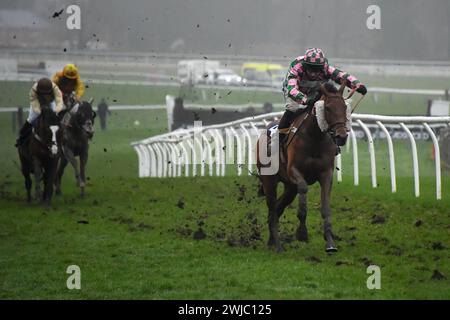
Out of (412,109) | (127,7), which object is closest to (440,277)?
(127,7)

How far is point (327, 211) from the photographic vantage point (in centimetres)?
840

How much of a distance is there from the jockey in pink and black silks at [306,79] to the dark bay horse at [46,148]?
4.57 m

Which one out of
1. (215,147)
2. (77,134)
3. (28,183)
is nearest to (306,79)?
(28,183)

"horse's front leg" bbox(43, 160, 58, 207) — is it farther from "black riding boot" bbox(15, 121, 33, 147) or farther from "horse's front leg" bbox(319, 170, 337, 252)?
"horse's front leg" bbox(319, 170, 337, 252)

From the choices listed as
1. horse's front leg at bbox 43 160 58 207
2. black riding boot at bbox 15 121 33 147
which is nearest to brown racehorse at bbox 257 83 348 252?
horse's front leg at bbox 43 160 58 207

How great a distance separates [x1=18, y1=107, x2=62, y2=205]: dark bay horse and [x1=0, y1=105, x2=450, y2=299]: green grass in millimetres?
329

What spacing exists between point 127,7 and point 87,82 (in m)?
11.5

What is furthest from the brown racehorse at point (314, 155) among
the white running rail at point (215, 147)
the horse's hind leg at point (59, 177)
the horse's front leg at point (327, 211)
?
the horse's hind leg at point (59, 177)

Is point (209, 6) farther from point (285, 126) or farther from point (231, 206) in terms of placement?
point (285, 126)

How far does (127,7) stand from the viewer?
2250cm

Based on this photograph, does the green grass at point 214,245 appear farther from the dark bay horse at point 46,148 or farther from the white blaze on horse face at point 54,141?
the white blaze on horse face at point 54,141

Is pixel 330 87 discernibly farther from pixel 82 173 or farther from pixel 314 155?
pixel 82 173

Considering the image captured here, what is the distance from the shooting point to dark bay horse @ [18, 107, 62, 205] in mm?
12805

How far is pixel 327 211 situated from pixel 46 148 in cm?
554
